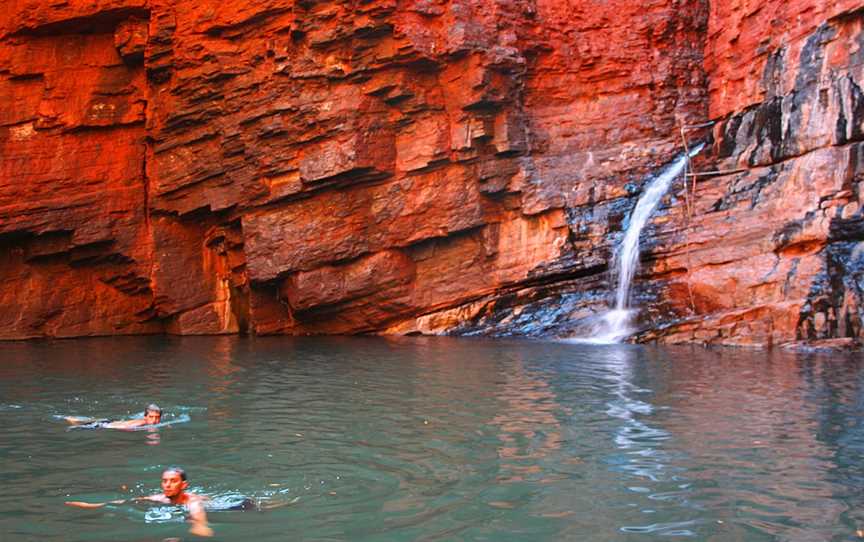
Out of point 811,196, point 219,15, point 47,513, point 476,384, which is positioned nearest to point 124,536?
point 47,513

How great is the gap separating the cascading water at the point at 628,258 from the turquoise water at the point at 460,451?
578 cm

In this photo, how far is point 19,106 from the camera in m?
26.9

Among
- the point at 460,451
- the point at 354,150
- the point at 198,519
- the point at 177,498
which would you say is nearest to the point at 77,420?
the point at 177,498

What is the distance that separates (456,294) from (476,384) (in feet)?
41.5

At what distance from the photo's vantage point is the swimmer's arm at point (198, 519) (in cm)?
611

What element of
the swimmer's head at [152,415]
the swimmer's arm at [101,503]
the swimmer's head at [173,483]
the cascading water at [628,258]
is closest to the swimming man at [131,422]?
the swimmer's head at [152,415]

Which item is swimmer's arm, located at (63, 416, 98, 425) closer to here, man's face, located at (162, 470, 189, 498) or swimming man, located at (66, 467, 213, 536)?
swimming man, located at (66, 467, 213, 536)

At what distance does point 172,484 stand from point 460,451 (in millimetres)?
3079

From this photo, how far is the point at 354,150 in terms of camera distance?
82.9ft

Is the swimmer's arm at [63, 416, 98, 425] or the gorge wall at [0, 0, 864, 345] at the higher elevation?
the gorge wall at [0, 0, 864, 345]

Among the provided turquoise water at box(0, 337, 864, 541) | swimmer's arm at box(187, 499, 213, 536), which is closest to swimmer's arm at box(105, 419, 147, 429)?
turquoise water at box(0, 337, 864, 541)

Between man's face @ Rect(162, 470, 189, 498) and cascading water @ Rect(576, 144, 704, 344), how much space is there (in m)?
16.1

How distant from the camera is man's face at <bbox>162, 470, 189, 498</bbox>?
22.0 ft

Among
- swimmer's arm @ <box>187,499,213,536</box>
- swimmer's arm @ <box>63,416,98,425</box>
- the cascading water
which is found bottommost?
swimmer's arm @ <box>187,499,213,536</box>
